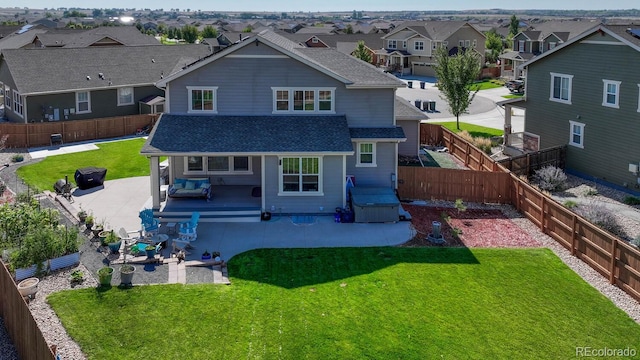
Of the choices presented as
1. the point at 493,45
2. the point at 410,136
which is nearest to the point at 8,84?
the point at 410,136

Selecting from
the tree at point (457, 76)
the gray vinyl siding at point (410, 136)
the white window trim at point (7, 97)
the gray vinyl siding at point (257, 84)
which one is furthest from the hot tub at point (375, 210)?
the white window trim at point (7, 97)

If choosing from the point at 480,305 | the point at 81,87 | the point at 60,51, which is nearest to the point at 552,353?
the point at 480,305

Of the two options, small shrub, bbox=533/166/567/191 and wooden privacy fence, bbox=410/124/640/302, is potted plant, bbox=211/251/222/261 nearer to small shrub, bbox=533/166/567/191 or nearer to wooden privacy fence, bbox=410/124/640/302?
wooden privacy fence, bbox=410/124/640/302

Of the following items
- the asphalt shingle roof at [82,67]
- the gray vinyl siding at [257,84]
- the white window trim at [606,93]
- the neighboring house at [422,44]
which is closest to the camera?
the gray vinyl siding at [257,84]

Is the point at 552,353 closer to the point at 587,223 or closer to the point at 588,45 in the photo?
the point at 587,223

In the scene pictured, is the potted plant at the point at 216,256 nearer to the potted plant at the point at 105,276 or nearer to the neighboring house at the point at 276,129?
the potted plant at the point at 105,276

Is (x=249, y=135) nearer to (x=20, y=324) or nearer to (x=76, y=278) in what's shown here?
(x=76, y=278)
